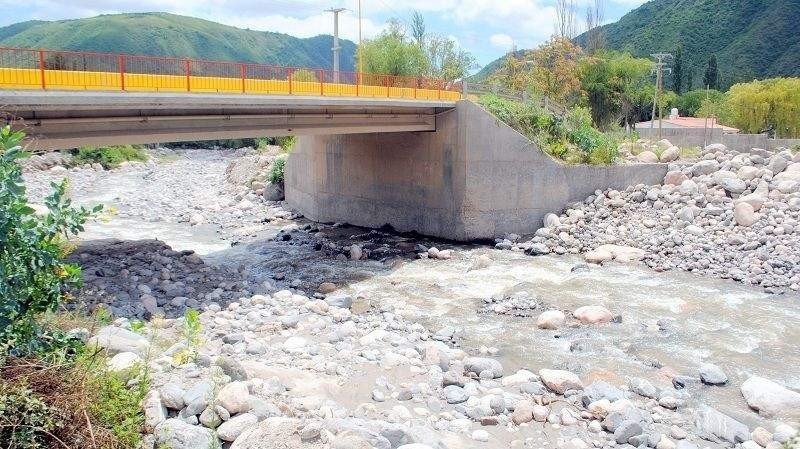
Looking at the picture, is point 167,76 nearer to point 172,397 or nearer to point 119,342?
point 119,342

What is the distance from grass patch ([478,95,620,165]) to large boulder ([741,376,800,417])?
14.6 metres

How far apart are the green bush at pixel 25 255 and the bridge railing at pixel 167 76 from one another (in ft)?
21.5

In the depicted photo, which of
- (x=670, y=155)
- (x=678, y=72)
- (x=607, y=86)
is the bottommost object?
(x=670, y=155)

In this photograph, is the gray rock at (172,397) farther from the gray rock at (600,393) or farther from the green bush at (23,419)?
the gray rock at (600,393)

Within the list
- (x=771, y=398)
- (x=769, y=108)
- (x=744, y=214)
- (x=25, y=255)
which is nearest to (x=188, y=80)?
(x=25, y=255)

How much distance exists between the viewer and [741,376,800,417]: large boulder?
9266 millimetres

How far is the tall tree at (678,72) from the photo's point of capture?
267ft

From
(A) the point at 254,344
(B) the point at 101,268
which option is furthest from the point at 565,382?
(B) the point at 101,268

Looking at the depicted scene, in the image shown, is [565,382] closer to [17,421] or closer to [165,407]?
[165,407]

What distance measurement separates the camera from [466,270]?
18734 mm

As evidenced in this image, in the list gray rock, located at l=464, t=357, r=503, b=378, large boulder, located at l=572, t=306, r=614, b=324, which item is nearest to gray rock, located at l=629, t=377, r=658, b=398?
gray rock, located at l=464, t=357, r=503, b=378

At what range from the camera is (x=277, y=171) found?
1277 inches

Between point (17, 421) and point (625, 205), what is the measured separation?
20.9 meters

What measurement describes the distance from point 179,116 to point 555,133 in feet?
50.1
